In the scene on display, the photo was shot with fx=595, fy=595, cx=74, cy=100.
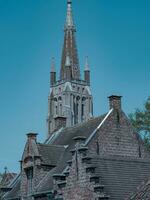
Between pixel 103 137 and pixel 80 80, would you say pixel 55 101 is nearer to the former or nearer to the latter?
pixel 80 80

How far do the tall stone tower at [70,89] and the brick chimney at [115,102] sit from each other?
82.0 m

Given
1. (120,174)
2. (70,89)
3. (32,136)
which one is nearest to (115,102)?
(32,136)

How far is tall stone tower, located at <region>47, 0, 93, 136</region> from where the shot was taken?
12444 cm

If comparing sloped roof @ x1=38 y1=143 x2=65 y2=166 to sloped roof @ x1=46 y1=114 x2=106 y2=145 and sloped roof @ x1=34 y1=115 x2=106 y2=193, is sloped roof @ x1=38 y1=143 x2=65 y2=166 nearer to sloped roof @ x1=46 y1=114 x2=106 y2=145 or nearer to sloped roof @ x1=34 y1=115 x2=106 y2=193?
sloped roof @ x1=34 y1=115 x2=106 y2=193

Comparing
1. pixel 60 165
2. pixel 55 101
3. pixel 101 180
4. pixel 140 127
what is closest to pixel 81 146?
pixel 101 180

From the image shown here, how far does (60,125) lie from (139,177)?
1610 centimetres

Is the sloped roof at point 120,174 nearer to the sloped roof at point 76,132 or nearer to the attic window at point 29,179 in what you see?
the sloped roof at point 76,132

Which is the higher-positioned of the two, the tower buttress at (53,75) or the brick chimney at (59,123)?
the tower buttress at (53,75)

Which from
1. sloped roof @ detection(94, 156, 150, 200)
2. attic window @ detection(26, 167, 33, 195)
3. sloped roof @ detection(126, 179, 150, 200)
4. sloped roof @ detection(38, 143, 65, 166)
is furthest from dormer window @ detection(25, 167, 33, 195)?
sloped roof @ detection(126, 179, 150, 200)

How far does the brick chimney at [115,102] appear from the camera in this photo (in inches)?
1581

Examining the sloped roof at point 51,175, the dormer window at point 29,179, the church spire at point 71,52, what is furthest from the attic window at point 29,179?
the church spire at point 71,52

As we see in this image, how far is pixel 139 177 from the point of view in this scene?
30.9 m

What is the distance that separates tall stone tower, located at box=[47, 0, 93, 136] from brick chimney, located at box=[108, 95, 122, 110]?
81984 millimetres

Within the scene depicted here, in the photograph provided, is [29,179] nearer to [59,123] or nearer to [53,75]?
[59,123]
